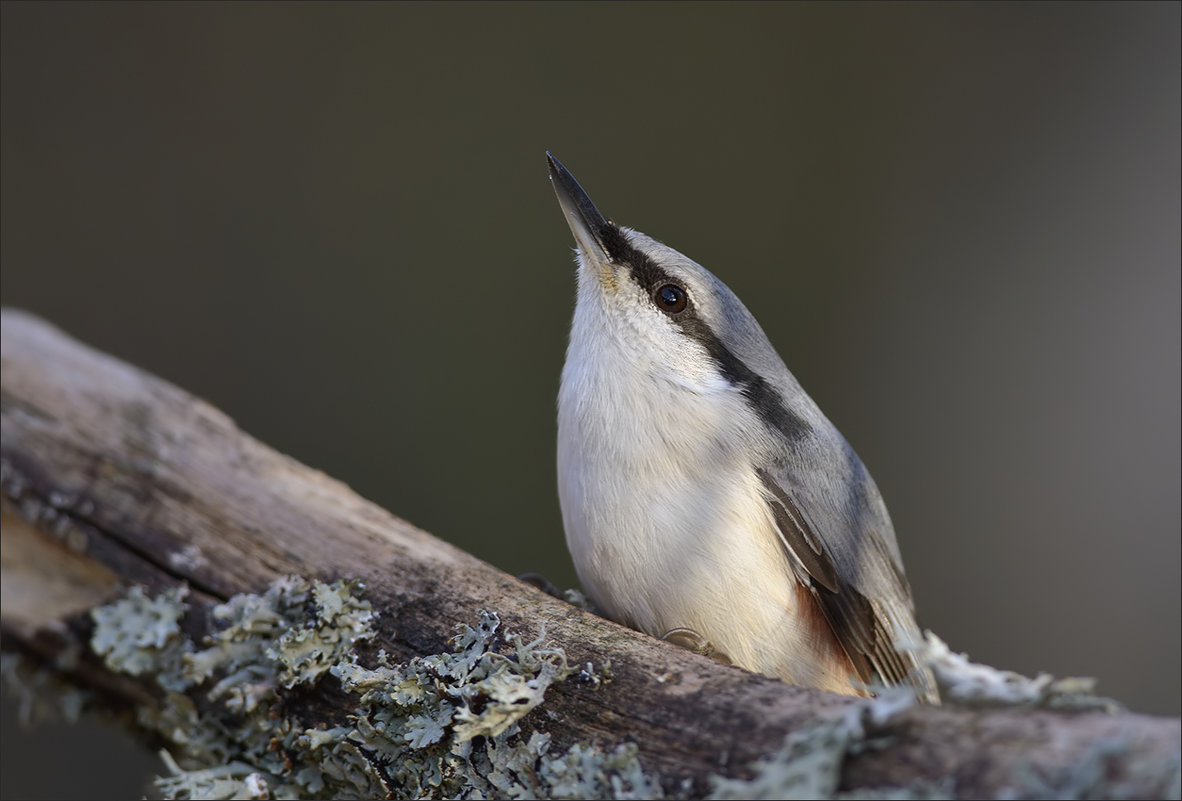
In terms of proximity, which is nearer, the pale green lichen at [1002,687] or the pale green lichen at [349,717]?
the pale green lichen at [1002,687]

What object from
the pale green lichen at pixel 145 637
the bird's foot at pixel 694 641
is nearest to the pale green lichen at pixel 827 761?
the bird's foot at pixel 694 641

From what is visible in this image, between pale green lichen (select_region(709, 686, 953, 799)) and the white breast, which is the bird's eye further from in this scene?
pale green lichen (select_region(709, 686, 953, 799))

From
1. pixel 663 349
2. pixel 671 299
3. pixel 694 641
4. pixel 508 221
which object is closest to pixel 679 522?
pixel 694 641

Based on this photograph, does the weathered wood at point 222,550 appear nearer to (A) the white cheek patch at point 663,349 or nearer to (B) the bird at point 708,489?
(B) the bird at point 708,489

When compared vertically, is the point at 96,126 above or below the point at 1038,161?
below

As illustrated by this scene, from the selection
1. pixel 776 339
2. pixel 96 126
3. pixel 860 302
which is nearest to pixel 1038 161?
pixel 860 302

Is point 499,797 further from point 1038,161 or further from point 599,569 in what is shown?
point 1038,161

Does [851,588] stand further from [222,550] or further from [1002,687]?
[222,550]
